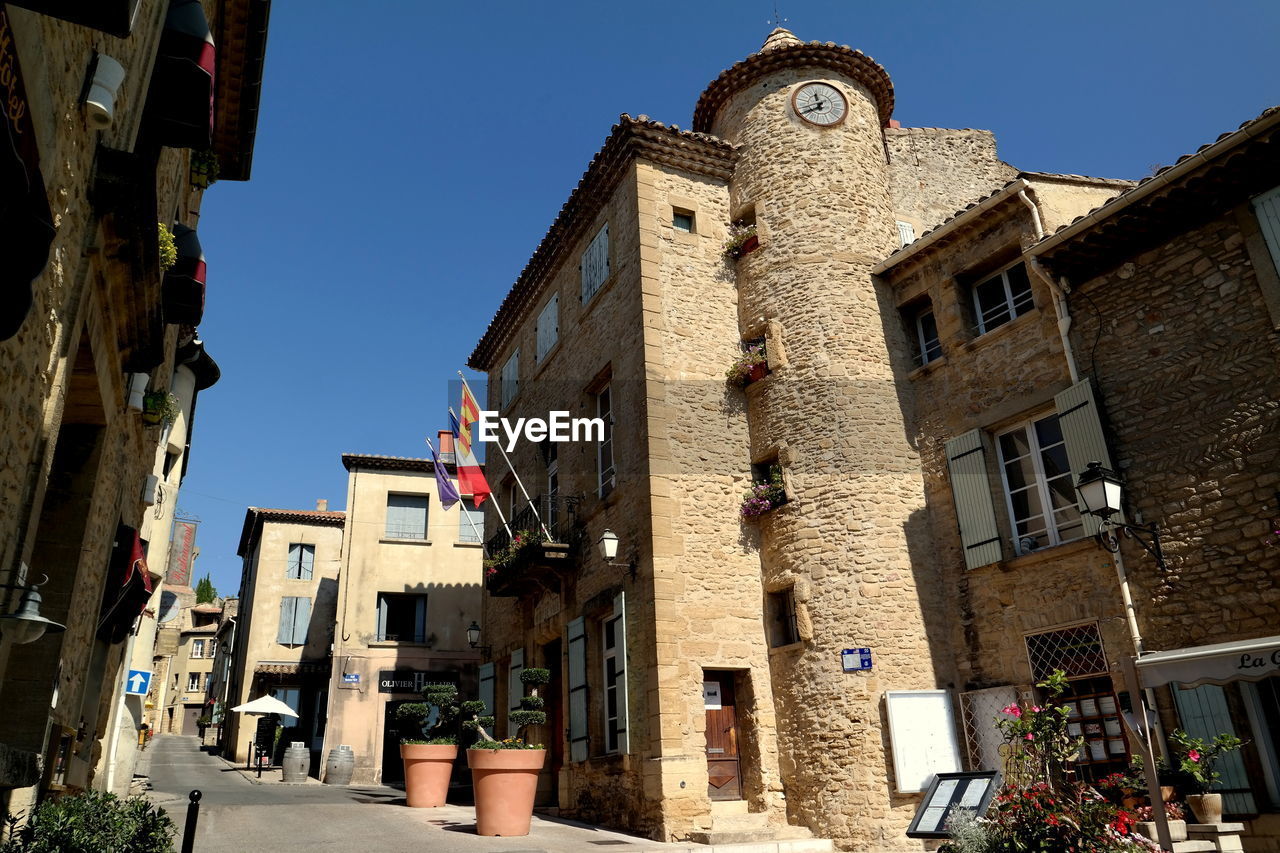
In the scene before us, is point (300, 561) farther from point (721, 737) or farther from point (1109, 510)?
point (1109, 510)

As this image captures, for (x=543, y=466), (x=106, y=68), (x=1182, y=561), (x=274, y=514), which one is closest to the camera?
(x=106, y=68)

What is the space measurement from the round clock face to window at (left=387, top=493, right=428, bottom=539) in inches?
587

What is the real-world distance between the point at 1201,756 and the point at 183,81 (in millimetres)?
9783

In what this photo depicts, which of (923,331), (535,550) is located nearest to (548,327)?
(535,550)

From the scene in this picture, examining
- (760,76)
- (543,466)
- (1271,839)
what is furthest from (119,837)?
(760,76)

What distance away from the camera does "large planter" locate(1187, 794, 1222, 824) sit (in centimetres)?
735

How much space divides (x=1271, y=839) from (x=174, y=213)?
38.7 ft

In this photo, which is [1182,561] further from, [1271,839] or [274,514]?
[274,514]

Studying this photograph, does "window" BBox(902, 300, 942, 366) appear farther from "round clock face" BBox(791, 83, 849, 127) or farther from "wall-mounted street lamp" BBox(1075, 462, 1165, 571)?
"wall-mounted street lamp" BBox(1075, 462, 1165, 571)

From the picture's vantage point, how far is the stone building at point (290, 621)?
84.7 ft

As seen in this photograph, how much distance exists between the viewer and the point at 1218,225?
904 cm

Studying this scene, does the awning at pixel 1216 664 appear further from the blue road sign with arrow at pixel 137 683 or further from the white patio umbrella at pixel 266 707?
the white patio umbrella at pixel 266 707

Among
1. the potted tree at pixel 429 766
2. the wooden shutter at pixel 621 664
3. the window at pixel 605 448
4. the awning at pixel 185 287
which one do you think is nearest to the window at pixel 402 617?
the potted tree at pixel 429 766

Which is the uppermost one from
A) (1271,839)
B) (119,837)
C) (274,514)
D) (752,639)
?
(274,514)
